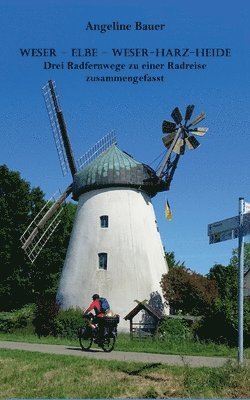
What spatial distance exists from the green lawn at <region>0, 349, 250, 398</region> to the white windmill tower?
64.9 ft

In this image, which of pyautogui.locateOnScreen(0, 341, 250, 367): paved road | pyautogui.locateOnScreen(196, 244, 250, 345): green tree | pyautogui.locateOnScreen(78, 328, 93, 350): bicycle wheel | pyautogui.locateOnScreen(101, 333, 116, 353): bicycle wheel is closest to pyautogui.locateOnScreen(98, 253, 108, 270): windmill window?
pyautogui.locateOnScreen(196, 244, 250, 345): green tree

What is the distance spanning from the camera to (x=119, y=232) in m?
31.7

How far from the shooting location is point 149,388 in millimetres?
8828

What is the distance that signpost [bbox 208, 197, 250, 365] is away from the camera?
905 cm

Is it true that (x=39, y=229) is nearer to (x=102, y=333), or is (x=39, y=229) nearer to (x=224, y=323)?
(x=224, y=323)

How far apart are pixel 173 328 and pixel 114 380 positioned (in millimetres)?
17096

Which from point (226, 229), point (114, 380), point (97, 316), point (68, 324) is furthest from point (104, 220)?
point (114, 380)

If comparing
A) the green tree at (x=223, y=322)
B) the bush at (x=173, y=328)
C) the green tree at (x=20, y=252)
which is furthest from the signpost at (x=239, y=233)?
the green tree at (x=20, y=252)

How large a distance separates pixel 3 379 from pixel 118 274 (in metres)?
20.7

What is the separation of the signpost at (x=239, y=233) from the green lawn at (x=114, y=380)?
583 millimetres

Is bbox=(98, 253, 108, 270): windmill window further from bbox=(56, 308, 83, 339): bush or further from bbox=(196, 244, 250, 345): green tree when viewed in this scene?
bbox=(196, 244, 250, 345): green tree

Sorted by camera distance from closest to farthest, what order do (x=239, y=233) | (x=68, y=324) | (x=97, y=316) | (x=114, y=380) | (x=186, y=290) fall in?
(x=239, y=233)
(x=114, y=380)
(x=97, y=316)
(x=68, y=324)
(x=186, y=290)

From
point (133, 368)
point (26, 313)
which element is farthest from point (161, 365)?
point (26, 313)

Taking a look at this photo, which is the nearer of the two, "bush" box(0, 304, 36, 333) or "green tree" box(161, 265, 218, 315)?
"green tree" box(161, 265, 218, 315)
